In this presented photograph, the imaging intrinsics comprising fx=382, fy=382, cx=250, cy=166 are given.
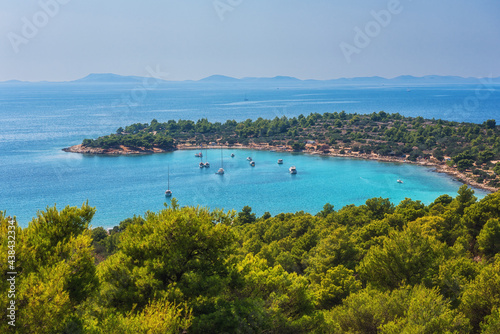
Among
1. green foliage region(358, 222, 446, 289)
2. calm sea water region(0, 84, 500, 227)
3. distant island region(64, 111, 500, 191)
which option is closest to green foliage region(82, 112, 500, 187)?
distant island region(64, 111, 500, 191)

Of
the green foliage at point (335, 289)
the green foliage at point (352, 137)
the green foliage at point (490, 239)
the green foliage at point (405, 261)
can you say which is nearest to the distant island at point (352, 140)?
the green foliage at point (352, 137)

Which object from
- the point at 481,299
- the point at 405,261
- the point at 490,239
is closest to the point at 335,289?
the point at 405,261

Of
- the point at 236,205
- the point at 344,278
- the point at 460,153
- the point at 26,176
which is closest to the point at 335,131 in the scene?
the point at 460,153

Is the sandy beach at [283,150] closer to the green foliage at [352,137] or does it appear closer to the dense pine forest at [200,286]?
the green foliage at [352,137]

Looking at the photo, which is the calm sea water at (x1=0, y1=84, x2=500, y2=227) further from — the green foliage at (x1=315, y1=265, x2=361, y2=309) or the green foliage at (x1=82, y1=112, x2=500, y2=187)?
the green foliage at (x1=315, y1=265, x2=361, y2=309)

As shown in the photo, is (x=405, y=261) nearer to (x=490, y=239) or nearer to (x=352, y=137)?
(x=490, y=239)

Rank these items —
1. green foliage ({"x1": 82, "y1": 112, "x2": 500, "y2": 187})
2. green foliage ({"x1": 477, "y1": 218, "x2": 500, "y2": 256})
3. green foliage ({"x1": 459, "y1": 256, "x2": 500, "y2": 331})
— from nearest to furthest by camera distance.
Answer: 1. green foliage ({"x1": 459, "y1": 256, "x2": 500, "y2": 331})
2. green foliage ({"x1": 477, "y1": 218, "x2": 500, "y2": 256})
3. green foliage ({"x1": 82, "y1": 112, "x2": 500, "y2": 187})

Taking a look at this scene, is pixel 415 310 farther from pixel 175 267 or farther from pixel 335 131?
pixel 335 131

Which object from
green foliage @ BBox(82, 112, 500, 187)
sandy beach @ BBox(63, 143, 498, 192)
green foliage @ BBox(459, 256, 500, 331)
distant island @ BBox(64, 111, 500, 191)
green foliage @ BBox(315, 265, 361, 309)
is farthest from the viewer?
green foliage @ BBox(82, 112, 500, 187)
